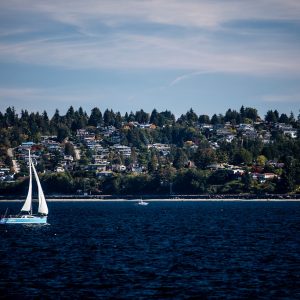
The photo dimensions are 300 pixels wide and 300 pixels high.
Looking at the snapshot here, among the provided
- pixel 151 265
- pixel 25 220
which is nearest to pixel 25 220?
pixel 25 220

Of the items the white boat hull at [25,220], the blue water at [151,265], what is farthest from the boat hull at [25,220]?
the blue water at [151,265]

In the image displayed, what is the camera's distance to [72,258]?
64.4m

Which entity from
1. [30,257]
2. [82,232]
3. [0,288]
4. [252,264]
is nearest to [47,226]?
[82,232]

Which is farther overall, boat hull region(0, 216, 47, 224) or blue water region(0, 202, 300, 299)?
boat hull region(0, 216, 47, 224)

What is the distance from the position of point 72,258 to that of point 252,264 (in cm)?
1422

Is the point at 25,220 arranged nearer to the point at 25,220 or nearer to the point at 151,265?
the point at 25,220

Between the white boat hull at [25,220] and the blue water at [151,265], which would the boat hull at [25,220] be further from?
the blue water at [151,265]

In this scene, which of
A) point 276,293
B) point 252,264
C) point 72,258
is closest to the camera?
point 276,293

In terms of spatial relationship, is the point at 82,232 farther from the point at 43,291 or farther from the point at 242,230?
the point at 43,291

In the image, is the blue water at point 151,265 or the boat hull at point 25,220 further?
the boat hull at point 25,220

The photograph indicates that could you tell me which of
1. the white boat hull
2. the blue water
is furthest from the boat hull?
the blue water

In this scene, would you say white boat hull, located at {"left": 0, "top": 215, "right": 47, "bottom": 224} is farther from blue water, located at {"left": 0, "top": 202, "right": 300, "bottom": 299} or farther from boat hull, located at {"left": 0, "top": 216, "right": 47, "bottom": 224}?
blue water, located at {"left": 0, "top": 202, "right": 300, "bottom": 299}

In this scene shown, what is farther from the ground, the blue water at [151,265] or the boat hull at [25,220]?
the boat hull at [25,220]

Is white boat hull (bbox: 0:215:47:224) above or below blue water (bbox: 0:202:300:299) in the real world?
above
